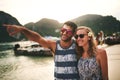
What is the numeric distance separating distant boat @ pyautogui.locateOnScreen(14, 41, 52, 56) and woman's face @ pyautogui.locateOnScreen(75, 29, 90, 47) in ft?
7.31

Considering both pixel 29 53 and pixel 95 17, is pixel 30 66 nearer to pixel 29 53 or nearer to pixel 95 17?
pixel 29 53

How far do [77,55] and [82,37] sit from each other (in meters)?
0.21

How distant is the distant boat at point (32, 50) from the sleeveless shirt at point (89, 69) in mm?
2370

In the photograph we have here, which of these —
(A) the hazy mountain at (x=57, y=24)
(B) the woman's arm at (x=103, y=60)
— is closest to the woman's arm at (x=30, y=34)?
(B) the woman's arm at (x=103, y=60)

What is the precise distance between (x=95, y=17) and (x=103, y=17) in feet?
0.51

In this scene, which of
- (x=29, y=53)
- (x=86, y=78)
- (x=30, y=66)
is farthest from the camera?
(x=29, y=53)

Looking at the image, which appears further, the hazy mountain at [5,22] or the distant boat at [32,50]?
the distant boat at [32,50]

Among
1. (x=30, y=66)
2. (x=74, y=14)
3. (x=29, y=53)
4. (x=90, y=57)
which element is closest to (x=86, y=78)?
(x=90, y=57)

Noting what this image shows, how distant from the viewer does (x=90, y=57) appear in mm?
2738

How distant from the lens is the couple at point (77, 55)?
2.65 m

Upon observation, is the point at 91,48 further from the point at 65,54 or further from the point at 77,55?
the point at 65,54

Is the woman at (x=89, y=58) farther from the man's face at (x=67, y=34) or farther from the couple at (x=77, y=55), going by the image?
the man's face at (x=67, y=34)

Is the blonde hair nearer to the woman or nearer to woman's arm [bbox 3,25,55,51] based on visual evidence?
the woman

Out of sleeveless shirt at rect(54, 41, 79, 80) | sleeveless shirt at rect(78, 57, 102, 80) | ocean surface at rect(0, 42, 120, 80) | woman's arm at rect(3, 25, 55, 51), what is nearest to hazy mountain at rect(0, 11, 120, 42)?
ocean surface at rect(0, 42, 120, 80)
